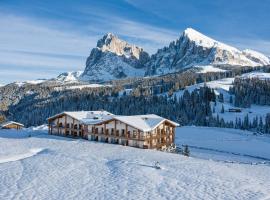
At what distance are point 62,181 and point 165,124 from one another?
43.3 meters

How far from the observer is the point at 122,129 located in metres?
81.6

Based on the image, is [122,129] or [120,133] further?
[120,133]

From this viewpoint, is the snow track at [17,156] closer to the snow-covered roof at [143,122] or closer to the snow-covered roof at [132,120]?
the snow-covered roof at [143,122]

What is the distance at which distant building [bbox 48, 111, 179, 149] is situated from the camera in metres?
79.2

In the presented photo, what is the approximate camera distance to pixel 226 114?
19750 cm


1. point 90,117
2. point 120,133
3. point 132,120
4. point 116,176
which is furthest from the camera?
point 90,117

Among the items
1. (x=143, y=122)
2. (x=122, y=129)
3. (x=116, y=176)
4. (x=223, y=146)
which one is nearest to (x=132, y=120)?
(x=143, y=122)

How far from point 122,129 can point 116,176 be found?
35035mm

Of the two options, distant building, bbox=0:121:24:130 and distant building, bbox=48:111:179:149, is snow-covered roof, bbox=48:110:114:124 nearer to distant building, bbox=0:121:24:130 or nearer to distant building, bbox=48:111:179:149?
distant building, bbox=48:111:179:149

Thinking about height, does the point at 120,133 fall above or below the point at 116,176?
above

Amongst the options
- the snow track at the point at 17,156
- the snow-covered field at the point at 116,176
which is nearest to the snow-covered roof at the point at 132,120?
the snow-covered field at the point at 116,176

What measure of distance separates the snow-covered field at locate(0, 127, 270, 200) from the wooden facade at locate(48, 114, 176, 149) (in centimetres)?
1123

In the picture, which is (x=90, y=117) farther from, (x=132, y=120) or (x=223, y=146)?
(x=223, y=146)

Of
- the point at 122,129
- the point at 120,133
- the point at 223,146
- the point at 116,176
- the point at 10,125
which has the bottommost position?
the point at 223,146
